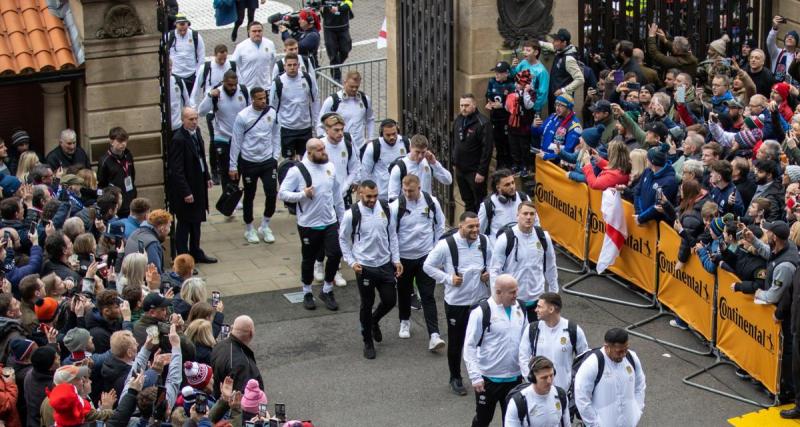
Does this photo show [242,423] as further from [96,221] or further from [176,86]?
[176,86]

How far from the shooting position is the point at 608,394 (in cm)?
1159

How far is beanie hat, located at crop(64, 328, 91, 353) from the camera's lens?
11.0 metres

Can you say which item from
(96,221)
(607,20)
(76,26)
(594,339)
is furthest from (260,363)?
(607,20)

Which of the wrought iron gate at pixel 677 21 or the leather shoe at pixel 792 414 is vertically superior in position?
the wrought iron gate at pixel 677 21

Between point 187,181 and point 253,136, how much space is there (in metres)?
1.26

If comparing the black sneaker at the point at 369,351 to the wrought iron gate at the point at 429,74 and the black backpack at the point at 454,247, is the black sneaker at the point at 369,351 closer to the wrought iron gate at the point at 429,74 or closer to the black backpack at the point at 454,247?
the black backpack at the point at 454,247

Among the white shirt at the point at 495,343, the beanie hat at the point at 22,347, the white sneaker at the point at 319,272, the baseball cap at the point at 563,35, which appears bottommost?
the white sneaker at the point at 319,272

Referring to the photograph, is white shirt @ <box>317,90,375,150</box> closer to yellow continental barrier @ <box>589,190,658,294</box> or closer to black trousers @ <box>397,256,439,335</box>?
yellow continental barrier @ <box>589,190,658,294</box>

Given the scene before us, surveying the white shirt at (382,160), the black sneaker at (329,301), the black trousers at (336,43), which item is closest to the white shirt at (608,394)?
the black sneaker at (329,301)

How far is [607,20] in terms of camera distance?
1958 cm

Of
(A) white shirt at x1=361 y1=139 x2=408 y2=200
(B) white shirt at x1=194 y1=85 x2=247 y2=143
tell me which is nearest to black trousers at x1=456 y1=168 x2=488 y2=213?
(A) white shirt at x1=361 y1=139 x2=408 y2=200

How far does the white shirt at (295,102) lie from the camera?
19203 millimetres

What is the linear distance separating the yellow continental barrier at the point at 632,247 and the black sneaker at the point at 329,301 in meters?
3.30

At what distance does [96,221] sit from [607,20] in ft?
27.5
